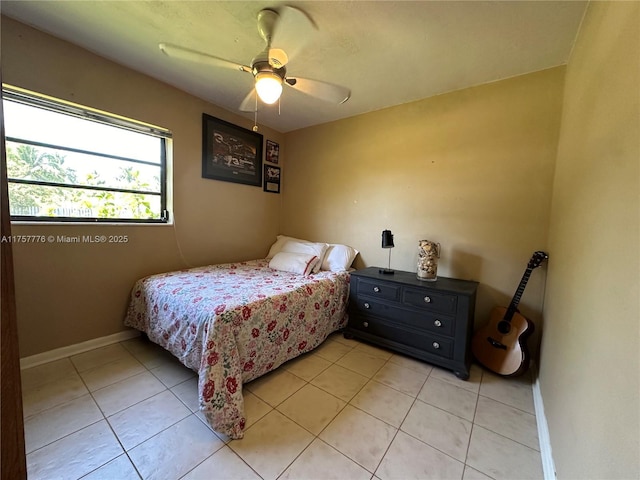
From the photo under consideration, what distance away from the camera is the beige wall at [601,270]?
27.2 inches

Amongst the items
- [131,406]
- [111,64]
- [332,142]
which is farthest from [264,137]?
[131,406]

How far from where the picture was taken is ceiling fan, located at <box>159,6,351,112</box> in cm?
144

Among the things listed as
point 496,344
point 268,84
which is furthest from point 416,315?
point 268,84

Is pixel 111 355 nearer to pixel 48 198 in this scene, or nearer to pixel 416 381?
pixel 48 198

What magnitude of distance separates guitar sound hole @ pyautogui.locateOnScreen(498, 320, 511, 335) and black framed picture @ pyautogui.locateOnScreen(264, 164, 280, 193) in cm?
296

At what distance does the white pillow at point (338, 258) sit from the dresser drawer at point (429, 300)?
0.81 m

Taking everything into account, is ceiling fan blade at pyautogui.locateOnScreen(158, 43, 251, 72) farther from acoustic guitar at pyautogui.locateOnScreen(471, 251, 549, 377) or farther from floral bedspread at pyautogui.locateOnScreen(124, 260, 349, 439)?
acoustic guitar at pyautogui.locateOnScreen(471, 251, 549, 377)

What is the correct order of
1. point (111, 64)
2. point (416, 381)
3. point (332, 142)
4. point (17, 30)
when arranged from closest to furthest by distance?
point (17, 30) < point (416, 381) < point (111, 64) < point (332, 142)

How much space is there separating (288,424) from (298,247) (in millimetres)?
1907

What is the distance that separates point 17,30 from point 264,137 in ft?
6.94

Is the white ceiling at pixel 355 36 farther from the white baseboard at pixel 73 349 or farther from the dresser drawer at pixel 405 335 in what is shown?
the white baseboard at pixel 73 349

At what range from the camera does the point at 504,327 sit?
198 centimetres

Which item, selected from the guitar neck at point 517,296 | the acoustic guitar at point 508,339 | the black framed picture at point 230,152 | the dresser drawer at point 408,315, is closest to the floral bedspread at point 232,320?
the dresser drawer at point 408,315

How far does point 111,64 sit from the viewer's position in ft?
6.82
